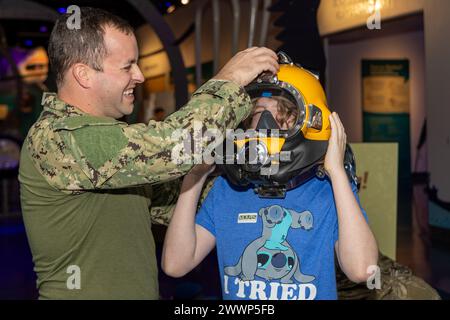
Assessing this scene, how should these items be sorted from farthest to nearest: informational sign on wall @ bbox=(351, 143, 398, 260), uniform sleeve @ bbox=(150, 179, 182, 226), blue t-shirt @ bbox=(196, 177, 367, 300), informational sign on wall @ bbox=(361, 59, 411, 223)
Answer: informational sign on wall @ bbox=(361, 59, 411, 223), informational sign on wall @ bbox=(351, 143, 398, 260), uniform sleeve @ bbox=(150, 179, 182, 226), blue t-shirt @ bbox=(196, 177, 367, 300)

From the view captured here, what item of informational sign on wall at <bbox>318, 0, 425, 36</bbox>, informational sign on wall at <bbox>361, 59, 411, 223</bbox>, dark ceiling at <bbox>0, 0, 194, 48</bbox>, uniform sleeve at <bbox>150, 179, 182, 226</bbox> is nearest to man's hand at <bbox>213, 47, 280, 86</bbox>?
uniform sleeve at <bbox>150, 179, 182, 226</bbox>

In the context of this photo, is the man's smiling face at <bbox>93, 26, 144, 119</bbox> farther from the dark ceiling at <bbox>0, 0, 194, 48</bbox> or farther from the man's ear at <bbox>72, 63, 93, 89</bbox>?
the dark ceiling at <bbox>0, 0, 194, 48</bbox>

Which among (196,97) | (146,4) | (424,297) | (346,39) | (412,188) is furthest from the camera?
(412,188)

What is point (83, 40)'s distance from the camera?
53.4 inches

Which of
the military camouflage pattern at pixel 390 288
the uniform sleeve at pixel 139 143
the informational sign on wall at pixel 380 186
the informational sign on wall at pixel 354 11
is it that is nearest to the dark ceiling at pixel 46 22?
the informational sign on wall at pixel 354 11

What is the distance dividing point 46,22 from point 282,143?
1255 centimetres

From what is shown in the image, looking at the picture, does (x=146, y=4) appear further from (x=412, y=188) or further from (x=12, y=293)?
(x=412, y=188)

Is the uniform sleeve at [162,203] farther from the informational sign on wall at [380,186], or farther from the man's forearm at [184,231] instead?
the informational sign on wall at [380,186]

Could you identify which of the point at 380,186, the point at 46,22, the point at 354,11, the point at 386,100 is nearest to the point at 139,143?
the point at 380,186

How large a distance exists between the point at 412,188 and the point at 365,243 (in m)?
9.67

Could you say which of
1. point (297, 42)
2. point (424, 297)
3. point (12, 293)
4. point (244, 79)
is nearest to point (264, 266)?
point (244, 79)

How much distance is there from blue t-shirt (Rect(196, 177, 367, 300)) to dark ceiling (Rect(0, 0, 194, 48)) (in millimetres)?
8284

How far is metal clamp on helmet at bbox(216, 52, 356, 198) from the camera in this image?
1347 millimetres

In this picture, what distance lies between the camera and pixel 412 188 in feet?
34.2
